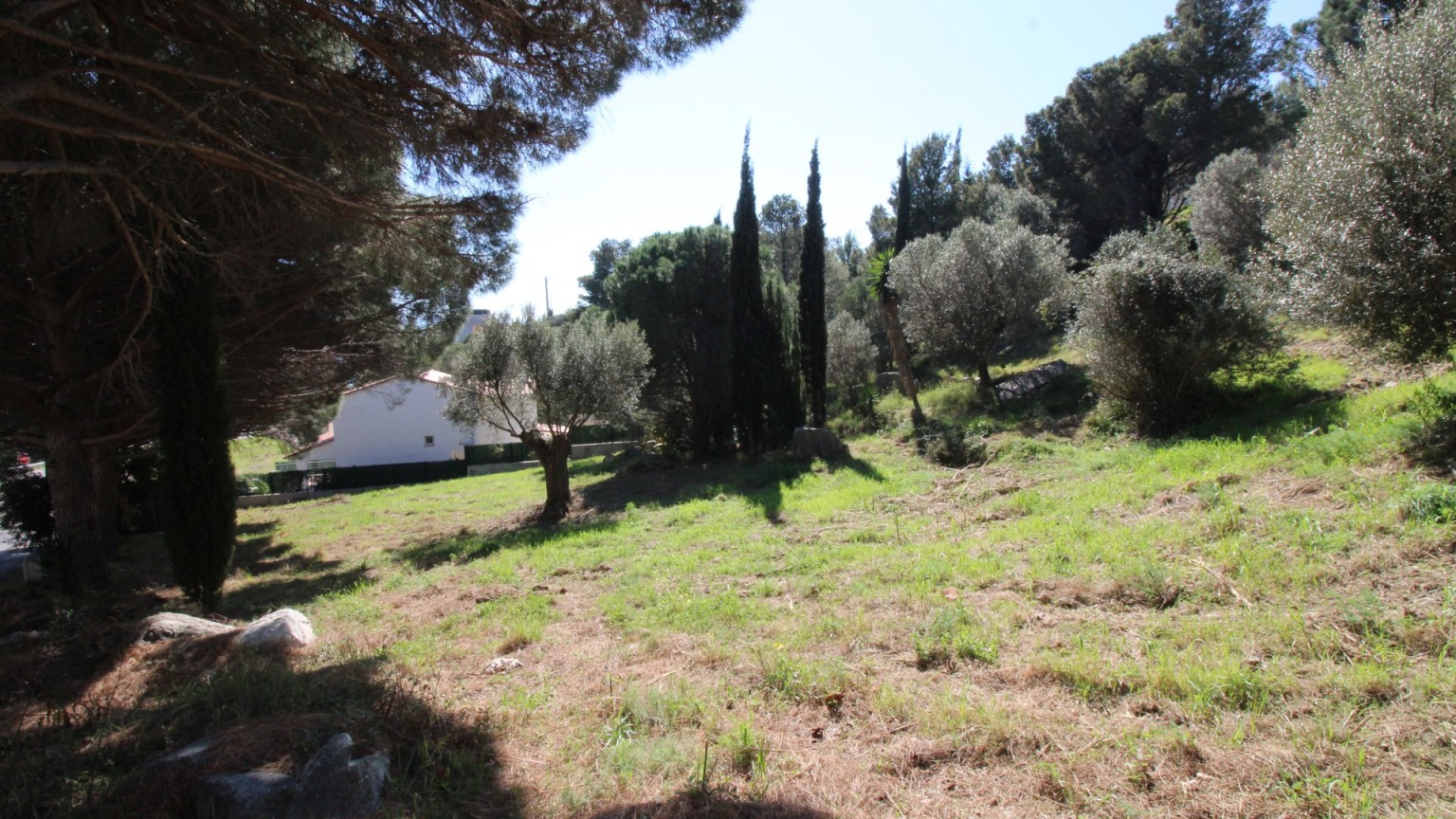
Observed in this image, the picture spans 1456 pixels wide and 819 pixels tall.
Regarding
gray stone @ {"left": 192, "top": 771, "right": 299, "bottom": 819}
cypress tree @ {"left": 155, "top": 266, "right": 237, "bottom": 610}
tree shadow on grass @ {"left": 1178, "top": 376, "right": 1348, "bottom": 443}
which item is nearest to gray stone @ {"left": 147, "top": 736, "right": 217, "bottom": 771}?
gray stone @ {"left": 192, "top": 771, "right": 299, "bottom": 819}

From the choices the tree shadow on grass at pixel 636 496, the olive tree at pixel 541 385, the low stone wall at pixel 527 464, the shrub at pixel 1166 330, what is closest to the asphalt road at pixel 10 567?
the tree shadow on grass at pixel 636 496

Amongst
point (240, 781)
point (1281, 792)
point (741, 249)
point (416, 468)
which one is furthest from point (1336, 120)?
point (416, 468)

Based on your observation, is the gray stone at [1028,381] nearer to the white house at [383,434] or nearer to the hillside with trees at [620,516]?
the hillside with trees at [620,516]

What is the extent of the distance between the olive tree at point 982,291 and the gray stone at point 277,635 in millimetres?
17116

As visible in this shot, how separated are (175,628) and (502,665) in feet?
13.3

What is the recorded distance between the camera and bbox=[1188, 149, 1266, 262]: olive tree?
66.4ft

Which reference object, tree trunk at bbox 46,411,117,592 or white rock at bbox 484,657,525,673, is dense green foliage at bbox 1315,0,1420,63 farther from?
tree trunk at bbox 46,411,117,592

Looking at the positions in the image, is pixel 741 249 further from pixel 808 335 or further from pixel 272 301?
pixel 272 301

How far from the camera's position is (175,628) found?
23.1 feet

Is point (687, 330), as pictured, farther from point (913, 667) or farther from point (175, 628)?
point (913, 667)

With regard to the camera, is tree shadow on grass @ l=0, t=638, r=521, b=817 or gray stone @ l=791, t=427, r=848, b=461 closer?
tree shadow on grass @ l=0, t=638, r=521, b=817

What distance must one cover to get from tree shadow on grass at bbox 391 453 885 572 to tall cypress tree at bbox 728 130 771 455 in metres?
1.22

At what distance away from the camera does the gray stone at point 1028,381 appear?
18094mm

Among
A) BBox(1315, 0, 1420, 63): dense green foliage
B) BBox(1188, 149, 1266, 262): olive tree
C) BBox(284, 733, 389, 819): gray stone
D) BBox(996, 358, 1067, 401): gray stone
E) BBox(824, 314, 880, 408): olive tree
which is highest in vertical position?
BBox(1315, 0, 1420, 63): dense green foliage
